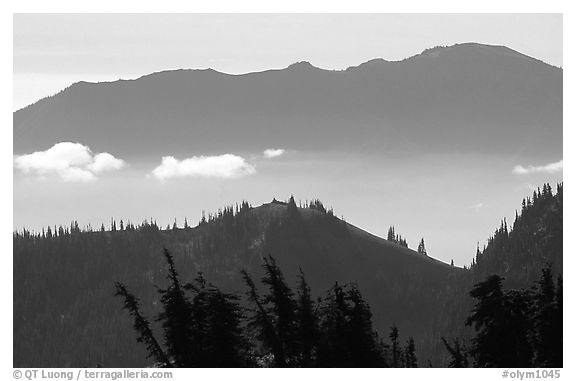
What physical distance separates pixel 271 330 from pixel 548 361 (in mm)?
27694

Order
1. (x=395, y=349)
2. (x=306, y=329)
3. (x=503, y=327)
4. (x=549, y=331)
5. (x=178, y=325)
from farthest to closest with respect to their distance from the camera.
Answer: (x=395, y=349), (x=306, y=329), (x=549, y=331), (x=503, y=327), (x=178, y=325)

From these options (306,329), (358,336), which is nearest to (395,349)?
(358,336)

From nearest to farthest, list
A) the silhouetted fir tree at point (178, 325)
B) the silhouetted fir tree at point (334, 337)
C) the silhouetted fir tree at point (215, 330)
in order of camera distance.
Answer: the silhouetted fir tree at point (178, 325) < the silhouetted fir tree at point (215, 330) < the silhouetted fir tree at point (334, 337)

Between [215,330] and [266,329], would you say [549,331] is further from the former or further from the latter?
[215,330]

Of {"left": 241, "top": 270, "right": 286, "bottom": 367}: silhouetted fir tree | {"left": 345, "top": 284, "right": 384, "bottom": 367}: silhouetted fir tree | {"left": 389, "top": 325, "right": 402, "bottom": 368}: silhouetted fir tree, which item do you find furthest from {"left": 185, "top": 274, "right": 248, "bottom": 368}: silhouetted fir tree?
{"left": 389, "top": 325, "right": 402, "bottom": 368}: silhouetted fir tree

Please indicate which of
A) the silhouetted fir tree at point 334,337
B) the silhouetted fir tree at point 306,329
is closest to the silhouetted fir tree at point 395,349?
the silhouetted fir tree at point 306,329

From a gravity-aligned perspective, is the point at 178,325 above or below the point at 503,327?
above

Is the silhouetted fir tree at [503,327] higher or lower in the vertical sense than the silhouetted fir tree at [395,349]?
higher

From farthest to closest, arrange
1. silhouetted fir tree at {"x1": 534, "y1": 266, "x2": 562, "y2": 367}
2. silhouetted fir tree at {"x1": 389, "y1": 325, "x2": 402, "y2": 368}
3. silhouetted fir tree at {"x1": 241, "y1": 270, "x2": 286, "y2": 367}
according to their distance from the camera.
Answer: silhouetted fir tree at {"x1": 389, "y1": 325, "x2": 402, "y2": 368} → silhouetted fir tree at {"x1": 534, "y1": 266, "x2": 562, "y2": 367} → silhouetted fir tree at {"x1": 241, "y1": 270, "x2": 286, "y2": 367}

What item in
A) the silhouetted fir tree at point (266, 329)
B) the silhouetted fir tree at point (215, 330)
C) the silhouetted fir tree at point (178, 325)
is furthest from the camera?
the silhouetted fir tree at point (266, 329)

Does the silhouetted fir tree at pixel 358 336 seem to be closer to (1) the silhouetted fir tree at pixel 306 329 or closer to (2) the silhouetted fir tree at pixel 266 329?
(1) the silhouetted fir tree at pixel 306 329

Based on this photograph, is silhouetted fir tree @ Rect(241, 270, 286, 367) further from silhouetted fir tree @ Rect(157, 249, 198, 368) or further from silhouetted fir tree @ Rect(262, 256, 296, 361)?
silhouetted fir tree @ Rect(157, 249, 198, 368)

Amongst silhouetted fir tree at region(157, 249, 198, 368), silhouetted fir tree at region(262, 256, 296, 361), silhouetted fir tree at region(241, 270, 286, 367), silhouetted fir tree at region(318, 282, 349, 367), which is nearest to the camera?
silhouetted fir tree at region(157, 249, 198, 368)
